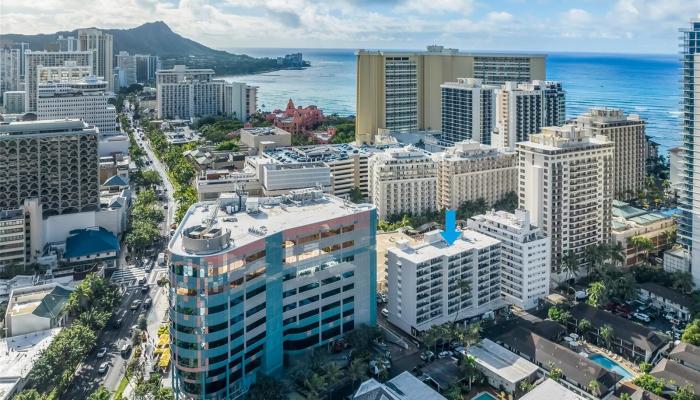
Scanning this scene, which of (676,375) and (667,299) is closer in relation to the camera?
(676,375)

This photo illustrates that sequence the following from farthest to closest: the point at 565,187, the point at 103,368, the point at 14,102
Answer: the point at 14,102 → the point at 565,187 → the point at 103,368

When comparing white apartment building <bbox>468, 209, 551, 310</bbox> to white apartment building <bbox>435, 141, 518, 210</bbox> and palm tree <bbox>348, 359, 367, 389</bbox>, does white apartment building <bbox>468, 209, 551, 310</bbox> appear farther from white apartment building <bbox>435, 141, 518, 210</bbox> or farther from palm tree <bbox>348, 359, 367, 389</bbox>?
white apartment building <bbox>435, 141, 518, 210</bbox>

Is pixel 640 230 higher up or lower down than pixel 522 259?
higher up

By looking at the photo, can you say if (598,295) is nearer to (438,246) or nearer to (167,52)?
(438,246)

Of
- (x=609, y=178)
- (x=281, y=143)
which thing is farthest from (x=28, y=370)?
(x=281, y=143)

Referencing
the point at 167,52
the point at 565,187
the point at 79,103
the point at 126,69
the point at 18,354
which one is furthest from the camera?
the point at 167,52

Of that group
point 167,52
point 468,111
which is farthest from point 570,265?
point 167,52

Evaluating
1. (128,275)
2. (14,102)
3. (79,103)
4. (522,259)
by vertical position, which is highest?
(14,102)

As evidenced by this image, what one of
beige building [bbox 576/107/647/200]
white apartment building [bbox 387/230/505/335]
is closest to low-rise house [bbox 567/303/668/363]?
white apartment building [bbox 387/230/505/335]
